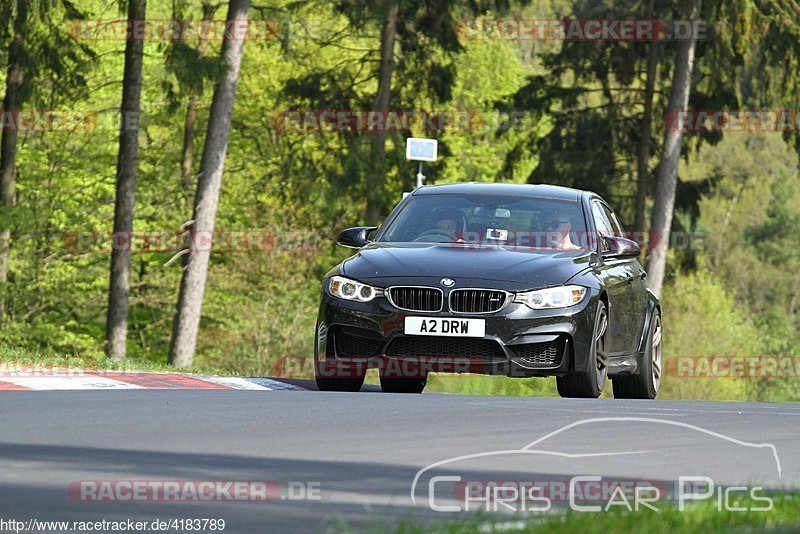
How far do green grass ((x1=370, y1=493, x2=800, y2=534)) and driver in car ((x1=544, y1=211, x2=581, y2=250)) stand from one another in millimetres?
7377

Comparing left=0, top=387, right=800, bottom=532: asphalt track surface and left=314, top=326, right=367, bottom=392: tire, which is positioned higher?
left=0, top=387, right=800, bottom=532: asphalt track surface

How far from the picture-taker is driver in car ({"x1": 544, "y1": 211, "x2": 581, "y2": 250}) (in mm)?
14062

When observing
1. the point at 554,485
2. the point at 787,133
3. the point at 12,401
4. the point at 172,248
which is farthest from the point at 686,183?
the point at 554,485

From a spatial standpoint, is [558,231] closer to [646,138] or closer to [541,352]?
[541,352]

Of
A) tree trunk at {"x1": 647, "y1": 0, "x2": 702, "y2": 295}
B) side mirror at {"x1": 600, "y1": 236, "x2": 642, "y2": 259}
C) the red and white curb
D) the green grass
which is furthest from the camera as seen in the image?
tree trunk at {"x1": 647, "y1": 0, "x2": 702, "y2": 295}

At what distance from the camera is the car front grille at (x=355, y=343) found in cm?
1280

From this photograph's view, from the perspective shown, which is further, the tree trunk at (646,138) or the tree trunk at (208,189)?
the tree trunk at (646,138)

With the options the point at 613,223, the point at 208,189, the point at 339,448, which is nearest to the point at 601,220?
the point at 613,223

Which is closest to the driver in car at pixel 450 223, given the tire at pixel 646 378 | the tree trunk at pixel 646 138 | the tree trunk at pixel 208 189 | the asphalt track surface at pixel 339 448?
the asphalt track surface at pixel 339 448

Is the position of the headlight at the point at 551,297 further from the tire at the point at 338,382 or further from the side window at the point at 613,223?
the side window at the point at 613,223

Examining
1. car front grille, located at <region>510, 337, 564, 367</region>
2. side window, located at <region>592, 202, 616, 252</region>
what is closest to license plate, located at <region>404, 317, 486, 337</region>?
car front grille, located at <region>510, 337, 564, 367</region>

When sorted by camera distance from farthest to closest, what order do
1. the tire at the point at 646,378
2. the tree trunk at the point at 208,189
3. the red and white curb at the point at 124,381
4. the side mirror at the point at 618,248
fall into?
the tree trunk at the point at 208,189
the tire at the point at 646,378
the side mirror at the point at 618,248
the red and white curb at the point at 124,381

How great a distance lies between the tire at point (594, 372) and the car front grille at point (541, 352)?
0.29 meters

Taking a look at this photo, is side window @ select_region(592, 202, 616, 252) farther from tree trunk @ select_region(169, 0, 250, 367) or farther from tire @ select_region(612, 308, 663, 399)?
tree trunk @ select_region(169, 0, 250, 367)
